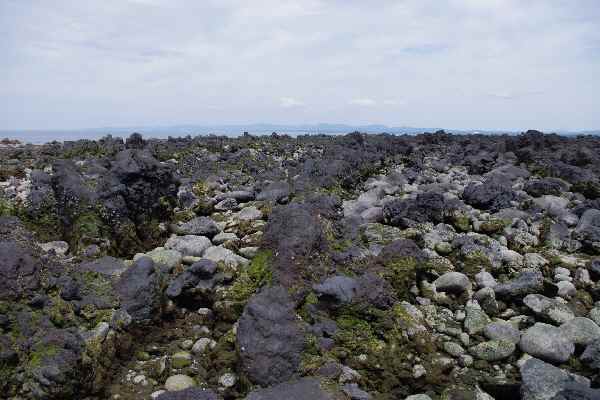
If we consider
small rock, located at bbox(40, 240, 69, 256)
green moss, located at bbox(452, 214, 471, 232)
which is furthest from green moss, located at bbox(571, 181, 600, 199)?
small rock, located at bbox(40, 240, 69, 256)

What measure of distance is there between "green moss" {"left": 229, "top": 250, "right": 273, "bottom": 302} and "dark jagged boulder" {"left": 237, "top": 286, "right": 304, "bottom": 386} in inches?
28.6

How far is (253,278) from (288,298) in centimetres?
91

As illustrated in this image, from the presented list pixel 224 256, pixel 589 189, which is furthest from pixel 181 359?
pixel 589 189

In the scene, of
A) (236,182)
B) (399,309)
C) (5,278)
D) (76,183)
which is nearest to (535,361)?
(399,309)

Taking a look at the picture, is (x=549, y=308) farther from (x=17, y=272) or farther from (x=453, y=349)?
(x=17, y=272)

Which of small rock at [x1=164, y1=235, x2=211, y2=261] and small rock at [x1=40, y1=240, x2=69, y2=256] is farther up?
small rock at [x1=164, y1=235, x2=211, y2=261]

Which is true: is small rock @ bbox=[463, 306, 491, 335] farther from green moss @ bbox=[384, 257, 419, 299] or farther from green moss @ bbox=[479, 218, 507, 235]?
green moss @ bbox=[479, 218, 507, 235]

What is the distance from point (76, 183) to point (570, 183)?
13790mm

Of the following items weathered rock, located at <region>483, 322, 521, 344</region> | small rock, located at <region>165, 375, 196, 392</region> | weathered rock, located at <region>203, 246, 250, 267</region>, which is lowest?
small rock, located at <region>165, 375, 196, 392</region>

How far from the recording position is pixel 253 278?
21.3ft

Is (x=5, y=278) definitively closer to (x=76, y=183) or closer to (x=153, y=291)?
(x=153, y=291)

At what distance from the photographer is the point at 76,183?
8.66 meters

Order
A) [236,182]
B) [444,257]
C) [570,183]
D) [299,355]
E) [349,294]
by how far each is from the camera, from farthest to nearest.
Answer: [570,183] → [236,182] → [444,257] → [349,294] → [299,355]

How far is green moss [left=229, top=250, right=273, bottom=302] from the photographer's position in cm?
631
